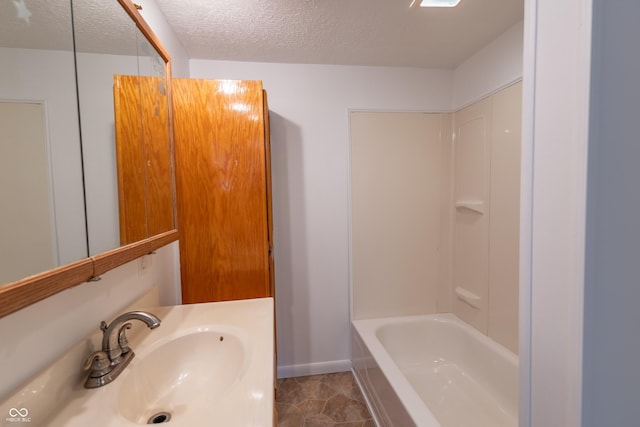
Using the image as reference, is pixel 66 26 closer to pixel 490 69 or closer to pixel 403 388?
pixel 403 388

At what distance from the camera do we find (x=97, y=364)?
27.8 inches

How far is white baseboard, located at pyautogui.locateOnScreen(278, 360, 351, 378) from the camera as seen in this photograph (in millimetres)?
1974

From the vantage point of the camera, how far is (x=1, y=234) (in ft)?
1.61

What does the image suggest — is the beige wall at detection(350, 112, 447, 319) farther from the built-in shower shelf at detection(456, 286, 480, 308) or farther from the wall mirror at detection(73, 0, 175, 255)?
the wall mirror at detection(73, 0, 175, 255)

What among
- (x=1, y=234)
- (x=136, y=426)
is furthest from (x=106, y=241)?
(x=136, y=426)

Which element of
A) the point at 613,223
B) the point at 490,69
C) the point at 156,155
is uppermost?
the point at 490,69

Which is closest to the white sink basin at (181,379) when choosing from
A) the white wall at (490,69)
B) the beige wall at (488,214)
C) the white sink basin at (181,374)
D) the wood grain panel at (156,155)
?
the white sink basin at (181,374)

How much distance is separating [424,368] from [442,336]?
0.96 feet

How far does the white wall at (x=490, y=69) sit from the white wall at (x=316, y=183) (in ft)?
0.35

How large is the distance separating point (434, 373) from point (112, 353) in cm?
204

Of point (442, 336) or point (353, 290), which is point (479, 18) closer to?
point (353, 290)

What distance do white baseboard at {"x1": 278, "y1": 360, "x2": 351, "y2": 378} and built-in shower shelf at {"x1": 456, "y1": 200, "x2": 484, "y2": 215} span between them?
1556 mm

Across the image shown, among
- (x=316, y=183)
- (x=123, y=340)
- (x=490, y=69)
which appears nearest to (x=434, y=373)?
(x=316, y=183)

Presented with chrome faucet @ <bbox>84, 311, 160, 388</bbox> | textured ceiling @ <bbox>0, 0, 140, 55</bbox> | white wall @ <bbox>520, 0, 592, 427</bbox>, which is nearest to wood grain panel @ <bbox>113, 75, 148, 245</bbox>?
textured ceiling @ <bbox>0, 0, 140, 55</bbox>
